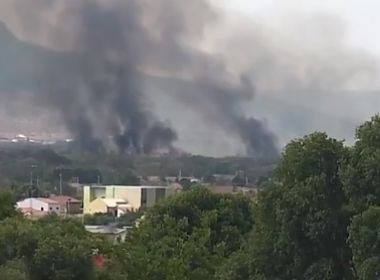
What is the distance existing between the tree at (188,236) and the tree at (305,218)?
335 centimetres

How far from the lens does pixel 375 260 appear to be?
1286cm

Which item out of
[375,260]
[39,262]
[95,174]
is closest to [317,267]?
[375,260]

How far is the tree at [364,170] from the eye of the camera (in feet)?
44.6

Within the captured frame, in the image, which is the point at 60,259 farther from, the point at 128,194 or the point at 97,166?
the point at 97,166

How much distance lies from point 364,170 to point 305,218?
114 cm

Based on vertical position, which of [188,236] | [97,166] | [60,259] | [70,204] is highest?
[97,166]

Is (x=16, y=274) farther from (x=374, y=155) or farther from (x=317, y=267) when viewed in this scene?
(x=374, y=155)

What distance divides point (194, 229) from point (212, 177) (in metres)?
68.2

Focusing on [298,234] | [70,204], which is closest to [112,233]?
[298,234]

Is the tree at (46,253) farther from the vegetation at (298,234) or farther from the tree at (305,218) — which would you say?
the tree at (305,218)

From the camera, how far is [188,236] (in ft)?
70.5

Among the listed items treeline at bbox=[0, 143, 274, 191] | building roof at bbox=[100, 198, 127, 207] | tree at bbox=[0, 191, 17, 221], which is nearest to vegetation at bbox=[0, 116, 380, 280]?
tree at bbox=[0, 191, 17, 221]

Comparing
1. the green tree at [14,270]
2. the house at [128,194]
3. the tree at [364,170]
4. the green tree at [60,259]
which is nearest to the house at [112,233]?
the green tree at [60,259]

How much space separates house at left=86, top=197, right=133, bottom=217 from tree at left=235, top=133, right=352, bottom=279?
4620 centimetres
